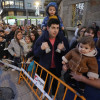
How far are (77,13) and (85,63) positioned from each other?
629 centimetres

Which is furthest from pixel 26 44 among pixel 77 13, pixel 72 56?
pixel 77 13

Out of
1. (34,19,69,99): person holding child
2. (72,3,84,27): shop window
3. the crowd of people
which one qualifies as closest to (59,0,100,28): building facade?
(72,3,84,27): shop window

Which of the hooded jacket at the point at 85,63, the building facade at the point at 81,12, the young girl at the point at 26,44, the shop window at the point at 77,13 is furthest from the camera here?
the shop window at the point at 77,13

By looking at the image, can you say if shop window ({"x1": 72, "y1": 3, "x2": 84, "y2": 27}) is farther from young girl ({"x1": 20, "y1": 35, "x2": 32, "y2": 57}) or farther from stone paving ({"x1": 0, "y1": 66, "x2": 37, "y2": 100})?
stone paving ({"x1": 0, "y1": 66, "x2": 37, "y2": 100})

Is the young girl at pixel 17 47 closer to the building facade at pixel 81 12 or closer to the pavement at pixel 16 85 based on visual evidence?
the pavement at pixel 16 85

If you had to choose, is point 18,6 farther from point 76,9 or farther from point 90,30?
point 90,30

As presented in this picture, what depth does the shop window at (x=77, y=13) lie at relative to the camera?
653 cm

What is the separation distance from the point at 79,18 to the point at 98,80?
634 cm

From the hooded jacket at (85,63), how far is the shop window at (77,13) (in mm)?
5839

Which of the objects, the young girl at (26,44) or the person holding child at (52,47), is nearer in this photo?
the person holding child at (52,47)

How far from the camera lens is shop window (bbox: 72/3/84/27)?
6.53 m

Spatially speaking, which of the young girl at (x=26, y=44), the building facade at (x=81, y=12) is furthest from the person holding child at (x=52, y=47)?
the building facade at (x=81, y=12)

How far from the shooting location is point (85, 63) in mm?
1429

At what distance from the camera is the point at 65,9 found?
298 inches
